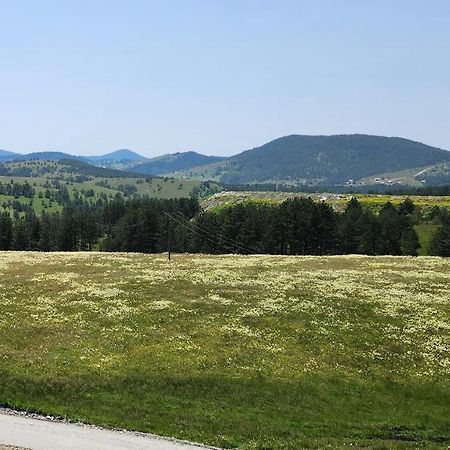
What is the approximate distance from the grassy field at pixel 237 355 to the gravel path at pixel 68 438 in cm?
114

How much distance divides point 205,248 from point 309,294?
341ft

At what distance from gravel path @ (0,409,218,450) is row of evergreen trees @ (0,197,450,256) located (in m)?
106

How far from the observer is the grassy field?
31.4 meters

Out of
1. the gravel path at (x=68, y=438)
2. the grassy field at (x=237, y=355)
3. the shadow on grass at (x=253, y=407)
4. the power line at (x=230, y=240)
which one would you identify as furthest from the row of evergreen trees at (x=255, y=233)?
the gravel path at (x=68, y=438)

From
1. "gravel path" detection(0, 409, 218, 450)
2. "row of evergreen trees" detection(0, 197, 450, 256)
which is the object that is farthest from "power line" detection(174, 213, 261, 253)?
"gravel path" detection(0, 409, 218, 450)

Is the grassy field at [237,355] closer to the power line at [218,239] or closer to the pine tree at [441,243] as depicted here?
the pine tree at [441,243]

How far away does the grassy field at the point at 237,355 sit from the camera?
31438mm

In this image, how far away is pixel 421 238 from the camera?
188m

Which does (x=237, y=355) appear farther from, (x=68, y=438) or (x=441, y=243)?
(x=441, y=243)

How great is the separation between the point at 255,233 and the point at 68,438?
5170 inches

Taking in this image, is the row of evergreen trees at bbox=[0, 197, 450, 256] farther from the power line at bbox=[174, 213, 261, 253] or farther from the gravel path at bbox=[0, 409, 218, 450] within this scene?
the gravel path at bbox=[0, 409, 218, 450]

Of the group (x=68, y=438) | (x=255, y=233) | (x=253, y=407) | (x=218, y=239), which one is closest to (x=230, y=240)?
(x=218, y=239)

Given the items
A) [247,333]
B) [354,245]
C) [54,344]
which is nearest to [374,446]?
[247,333]

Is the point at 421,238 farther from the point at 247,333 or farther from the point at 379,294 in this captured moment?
the point at 247,333
